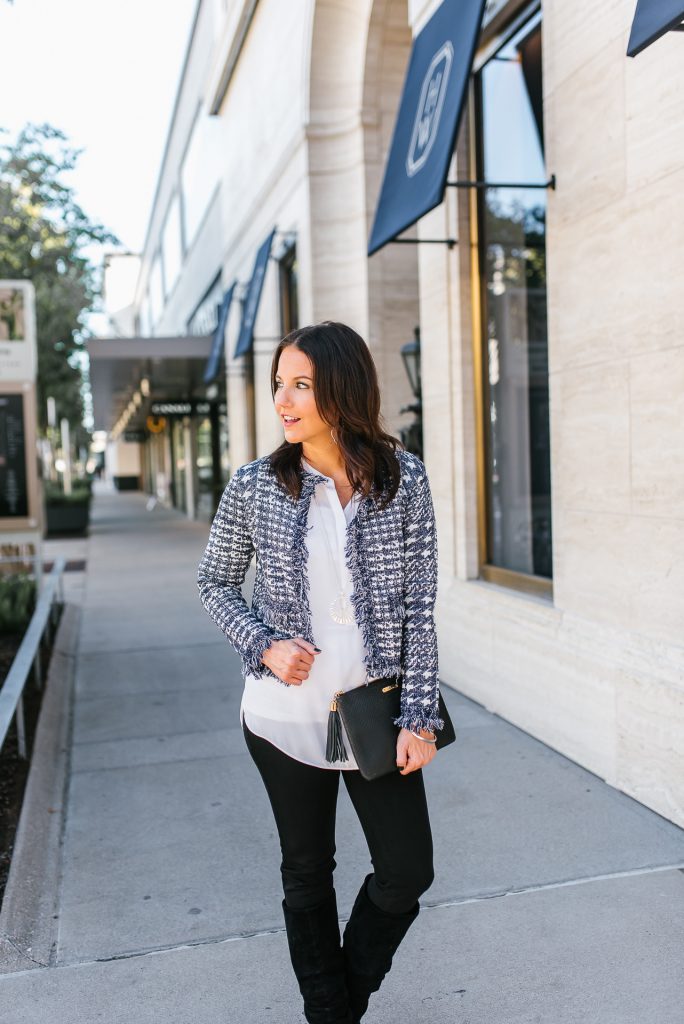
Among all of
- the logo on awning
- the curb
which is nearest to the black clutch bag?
the curb

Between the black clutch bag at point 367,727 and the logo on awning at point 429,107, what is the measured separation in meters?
4.07

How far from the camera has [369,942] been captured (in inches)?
89.5

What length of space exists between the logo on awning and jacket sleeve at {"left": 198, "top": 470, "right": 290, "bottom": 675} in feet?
12.3

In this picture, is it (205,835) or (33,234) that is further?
(33,234)

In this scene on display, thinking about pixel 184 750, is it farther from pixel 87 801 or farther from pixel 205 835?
pixel 205 835

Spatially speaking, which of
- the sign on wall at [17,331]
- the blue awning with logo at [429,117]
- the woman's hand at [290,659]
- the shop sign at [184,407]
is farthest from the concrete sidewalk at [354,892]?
the shop sign at [184,407]

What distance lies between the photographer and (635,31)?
3168 mm

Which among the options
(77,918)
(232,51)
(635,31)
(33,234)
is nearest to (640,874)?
(77,918)

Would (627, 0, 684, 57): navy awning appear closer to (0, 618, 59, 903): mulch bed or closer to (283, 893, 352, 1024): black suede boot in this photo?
(283, 893, 352, 1024): black suede boot

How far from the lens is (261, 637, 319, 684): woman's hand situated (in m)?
2.11

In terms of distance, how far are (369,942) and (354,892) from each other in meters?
1.19

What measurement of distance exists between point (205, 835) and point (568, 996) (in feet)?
5.91

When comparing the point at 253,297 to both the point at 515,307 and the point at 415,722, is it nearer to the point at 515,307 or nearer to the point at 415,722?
the point at 515,307

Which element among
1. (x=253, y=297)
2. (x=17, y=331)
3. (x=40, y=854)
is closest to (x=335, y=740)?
(x=40, y=854)
